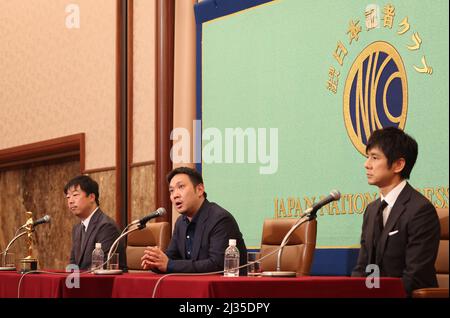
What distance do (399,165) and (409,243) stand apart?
0.37m

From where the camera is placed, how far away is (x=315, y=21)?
15.4 ft

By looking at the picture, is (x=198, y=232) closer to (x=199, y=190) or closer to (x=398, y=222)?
(x=199, y=190)

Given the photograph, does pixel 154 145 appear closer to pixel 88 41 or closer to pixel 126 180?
pixel 126 180

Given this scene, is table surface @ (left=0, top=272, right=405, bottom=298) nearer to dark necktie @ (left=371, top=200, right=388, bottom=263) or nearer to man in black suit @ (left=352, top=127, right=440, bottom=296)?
man in black suit @ (left=352, top=127, right=440, bottom=296)

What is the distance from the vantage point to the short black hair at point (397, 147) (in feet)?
11.4

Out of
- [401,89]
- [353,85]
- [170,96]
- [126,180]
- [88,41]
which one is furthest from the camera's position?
[88,41]

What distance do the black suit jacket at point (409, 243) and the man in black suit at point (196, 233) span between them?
64cm

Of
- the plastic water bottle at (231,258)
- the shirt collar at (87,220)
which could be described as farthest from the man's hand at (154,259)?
the shirt collar at (87,220)

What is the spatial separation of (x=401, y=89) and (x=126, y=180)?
3.03 metres

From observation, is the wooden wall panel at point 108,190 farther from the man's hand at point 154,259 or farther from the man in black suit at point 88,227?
the man's hand at point 154,259

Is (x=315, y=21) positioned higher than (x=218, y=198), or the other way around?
(x=315, y=21)
